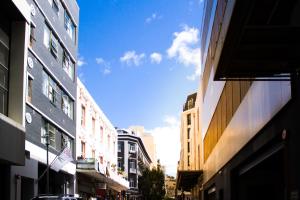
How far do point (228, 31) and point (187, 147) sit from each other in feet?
342

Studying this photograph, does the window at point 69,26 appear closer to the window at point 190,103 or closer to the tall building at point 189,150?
the tall building at point 189,150

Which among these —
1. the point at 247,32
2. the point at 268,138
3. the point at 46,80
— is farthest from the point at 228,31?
the point at 46,80

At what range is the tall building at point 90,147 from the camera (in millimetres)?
43062

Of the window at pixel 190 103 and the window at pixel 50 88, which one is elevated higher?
the window at pixel 190 103

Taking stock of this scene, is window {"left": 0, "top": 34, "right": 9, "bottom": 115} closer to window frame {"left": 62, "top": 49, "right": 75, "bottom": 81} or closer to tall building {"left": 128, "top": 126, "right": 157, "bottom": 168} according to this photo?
window frame {"left": 62, "top": 49, "right": 75, "bottom": 81}

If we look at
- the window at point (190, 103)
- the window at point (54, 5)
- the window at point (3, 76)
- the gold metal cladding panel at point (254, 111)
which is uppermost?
the window at point (190, 103)

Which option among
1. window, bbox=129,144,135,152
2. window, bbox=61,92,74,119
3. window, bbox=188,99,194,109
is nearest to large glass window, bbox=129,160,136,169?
window, bbox=129,144,135,152

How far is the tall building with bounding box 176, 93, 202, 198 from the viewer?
55134 millimetres

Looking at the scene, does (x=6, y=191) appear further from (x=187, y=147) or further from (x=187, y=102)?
(x=187, y=102)

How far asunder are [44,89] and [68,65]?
8.03 m

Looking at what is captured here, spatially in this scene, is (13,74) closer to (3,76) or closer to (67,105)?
(3,76)

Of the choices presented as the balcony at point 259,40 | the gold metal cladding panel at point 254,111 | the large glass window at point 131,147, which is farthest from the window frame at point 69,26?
the large glass window at point 131,147

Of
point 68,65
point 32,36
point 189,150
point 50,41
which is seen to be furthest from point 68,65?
point 189,150

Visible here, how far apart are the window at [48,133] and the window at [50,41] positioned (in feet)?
15.0
